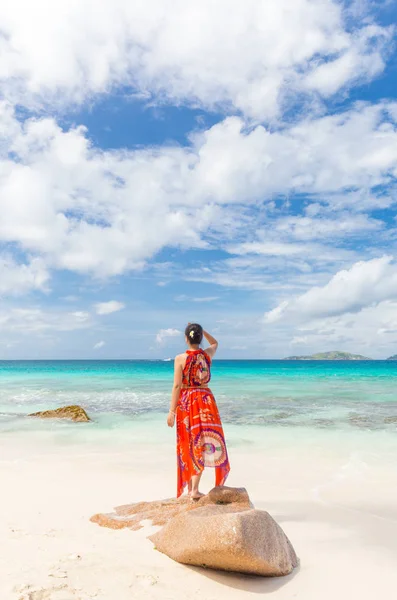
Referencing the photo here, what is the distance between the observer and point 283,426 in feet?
42.5

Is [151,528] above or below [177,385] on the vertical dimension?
below

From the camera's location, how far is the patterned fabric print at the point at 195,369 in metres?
5.58

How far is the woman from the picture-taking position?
5.45 m

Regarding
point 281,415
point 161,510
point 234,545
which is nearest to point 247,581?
point 234,545

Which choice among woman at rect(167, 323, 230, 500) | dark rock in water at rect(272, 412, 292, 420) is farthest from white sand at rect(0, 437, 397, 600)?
dark rock in water at rect(272, 412, 292, 420)

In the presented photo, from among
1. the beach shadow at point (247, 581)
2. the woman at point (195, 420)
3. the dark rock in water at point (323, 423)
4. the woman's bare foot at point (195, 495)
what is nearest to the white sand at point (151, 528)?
the beach shadow at point (247, 581)

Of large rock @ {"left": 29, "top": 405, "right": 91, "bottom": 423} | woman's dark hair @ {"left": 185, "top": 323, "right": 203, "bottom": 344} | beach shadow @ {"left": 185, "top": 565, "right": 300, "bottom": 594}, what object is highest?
woman's dark hair @ {"left": 185, "top": 323, "right": 203, "bottom": 344}

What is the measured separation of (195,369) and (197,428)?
69cm

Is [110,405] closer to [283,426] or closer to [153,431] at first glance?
[153,431]

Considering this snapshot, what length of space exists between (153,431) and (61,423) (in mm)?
2985

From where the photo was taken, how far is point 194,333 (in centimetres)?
567

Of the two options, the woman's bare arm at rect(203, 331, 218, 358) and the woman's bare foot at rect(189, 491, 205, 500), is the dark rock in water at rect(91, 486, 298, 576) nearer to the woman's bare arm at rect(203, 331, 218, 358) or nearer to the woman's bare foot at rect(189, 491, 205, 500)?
the woman's bare foot at rect(189, 491, 205, 500)

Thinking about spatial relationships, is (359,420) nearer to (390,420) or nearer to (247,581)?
(390,420)

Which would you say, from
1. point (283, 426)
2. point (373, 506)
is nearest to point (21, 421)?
point (283, 426)
